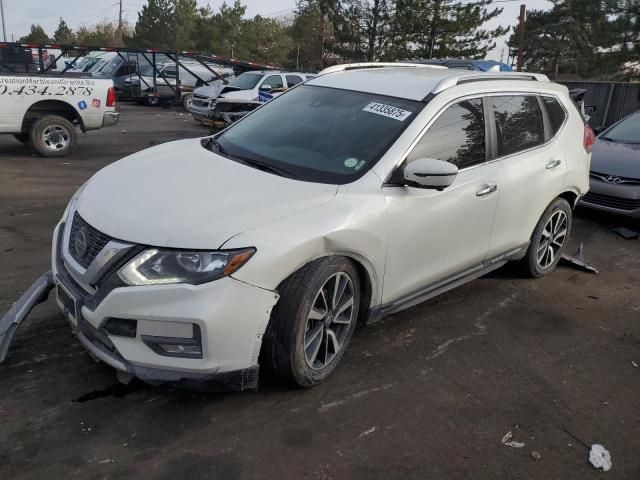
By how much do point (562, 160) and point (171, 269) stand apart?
3.54m

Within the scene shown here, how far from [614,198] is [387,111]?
4.54m

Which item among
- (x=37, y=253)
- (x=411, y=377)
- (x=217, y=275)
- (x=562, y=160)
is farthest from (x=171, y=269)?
(x=562, y=160)

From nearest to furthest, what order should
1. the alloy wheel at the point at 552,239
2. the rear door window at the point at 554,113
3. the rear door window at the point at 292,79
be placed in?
the rear door window at the point at 554,113 < the alloy wheel at the point at 552,239 < the rear door window at the point at 292,79

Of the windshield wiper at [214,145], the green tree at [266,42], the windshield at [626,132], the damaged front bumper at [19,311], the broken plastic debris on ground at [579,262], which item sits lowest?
the broken plastic debris on ground at [579,262]

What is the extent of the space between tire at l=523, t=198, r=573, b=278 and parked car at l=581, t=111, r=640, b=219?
6.99 feet

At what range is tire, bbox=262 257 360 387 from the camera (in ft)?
9.41

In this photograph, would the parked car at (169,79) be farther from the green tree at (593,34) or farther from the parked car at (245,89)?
the green tree at (593,34)

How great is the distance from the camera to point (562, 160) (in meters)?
4.77

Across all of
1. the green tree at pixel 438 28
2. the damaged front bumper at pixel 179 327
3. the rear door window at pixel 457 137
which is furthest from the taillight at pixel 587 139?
the green tree at pixel 438 28

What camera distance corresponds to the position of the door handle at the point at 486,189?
385 centimetres

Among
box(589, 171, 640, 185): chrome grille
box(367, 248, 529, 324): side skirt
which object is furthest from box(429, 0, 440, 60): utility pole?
box(367, 248, 529, 324): side skirt

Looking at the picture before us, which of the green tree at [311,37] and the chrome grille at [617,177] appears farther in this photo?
the green tree at [311,37]

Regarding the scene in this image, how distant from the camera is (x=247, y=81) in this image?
16578mm

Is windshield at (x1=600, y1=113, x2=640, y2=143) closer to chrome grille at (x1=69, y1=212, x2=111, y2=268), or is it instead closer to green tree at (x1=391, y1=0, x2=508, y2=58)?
chrome grille at (x1=69, y1=212, x2=111, y2=268)
